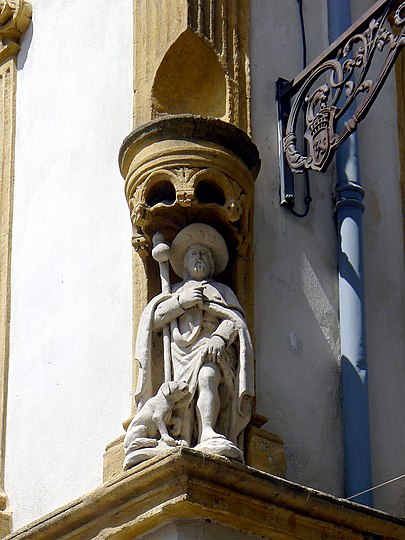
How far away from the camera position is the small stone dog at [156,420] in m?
7.70

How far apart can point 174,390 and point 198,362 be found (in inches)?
6.3

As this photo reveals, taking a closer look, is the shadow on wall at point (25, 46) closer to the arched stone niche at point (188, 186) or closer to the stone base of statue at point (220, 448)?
the arched stone niche at point (188, 186)

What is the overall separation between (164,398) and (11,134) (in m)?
2.49

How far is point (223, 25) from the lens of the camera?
29.2 ft

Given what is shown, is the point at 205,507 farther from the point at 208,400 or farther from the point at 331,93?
the point at 331,93

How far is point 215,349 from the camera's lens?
25.9 ft

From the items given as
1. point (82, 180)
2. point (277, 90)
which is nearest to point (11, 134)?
point (82, 180)

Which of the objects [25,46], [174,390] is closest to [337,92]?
[174,390]

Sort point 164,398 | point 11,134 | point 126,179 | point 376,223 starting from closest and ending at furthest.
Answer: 1. point 164,398
2. point 126,179
3. point 376,223
4. point 11,134

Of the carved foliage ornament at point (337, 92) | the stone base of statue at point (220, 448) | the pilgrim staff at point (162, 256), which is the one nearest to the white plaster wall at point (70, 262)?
the pilgrim staff at point (162, 256)

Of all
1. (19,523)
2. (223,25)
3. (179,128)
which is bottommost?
(19,523)

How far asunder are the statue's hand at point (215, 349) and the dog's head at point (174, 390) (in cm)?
15

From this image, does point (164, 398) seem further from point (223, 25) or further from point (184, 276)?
point (223, 25)

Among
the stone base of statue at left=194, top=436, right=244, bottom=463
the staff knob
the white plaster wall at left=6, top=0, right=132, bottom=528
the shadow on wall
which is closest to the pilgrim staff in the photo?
the staff knob
